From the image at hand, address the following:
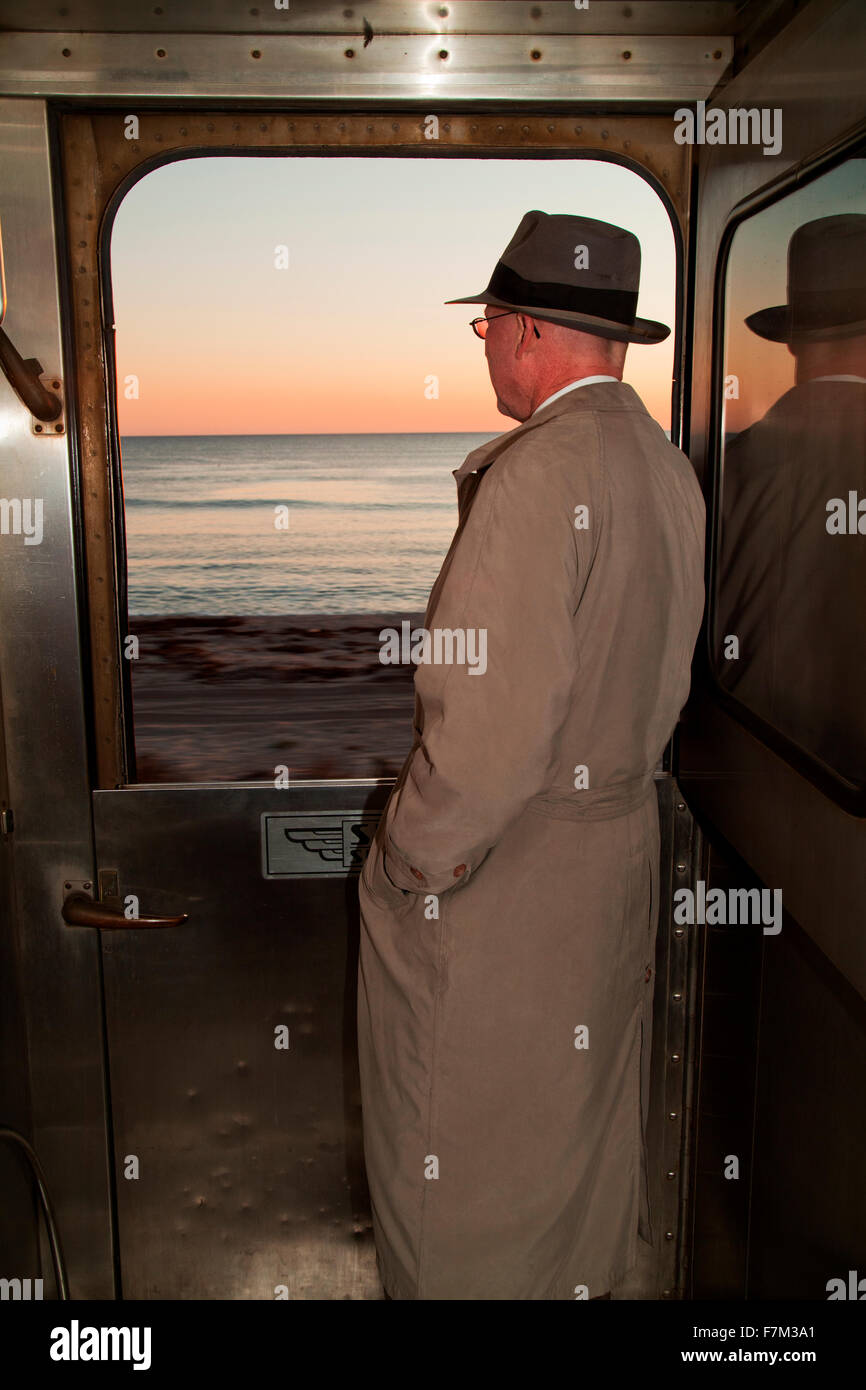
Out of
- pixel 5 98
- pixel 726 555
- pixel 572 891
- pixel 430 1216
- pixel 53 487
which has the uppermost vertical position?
pixel 5 98

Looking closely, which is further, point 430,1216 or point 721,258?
point 721,258

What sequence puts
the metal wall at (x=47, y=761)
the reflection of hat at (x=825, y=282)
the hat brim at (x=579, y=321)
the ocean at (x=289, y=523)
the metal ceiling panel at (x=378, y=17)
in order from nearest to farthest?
the reflection of hat at (x=825, y=282)
the hat brim at (x=579, y=321)
the metal ceiling panel at (x=378, y=17)
the metal wall at (x=47, y=761)
the ocean at (x=289, y=523)

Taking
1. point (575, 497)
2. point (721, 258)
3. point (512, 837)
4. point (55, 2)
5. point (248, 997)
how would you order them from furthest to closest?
point (248, 997) < point (721, 258) < point (55, 2) < point (512, 837) < point (575, 497)

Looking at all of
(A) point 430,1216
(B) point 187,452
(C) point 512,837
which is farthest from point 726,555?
(B) point 187,452

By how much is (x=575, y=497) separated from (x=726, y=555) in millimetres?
613

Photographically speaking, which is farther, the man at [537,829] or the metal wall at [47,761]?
the metal wall at [47,761]

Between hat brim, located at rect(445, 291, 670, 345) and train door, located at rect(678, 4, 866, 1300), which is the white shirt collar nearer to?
hat brim, located at rect(445, 291, 670, 345)

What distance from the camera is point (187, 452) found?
30438 millimetres

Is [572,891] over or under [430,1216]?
over

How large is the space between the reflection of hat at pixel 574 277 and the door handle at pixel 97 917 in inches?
52.0

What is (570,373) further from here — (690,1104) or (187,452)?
(187,452)

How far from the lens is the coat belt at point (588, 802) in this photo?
5.51ft

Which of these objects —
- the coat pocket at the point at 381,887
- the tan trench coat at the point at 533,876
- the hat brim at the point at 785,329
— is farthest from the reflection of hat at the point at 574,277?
the coat pocket at the point at 381,887

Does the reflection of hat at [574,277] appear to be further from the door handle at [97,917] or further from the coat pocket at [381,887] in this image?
the door handle at [97,917]
